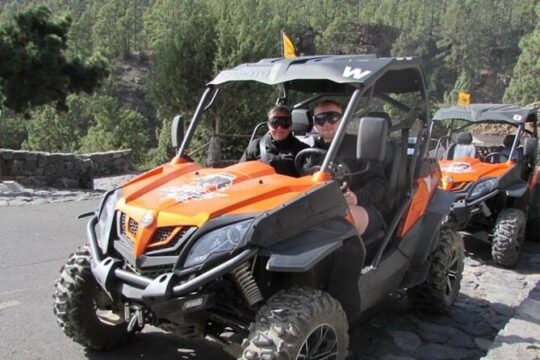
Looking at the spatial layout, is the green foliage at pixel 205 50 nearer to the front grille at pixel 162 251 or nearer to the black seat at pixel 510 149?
the black seat at pixel 510 149

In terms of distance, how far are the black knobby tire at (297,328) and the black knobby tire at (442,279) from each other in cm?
176

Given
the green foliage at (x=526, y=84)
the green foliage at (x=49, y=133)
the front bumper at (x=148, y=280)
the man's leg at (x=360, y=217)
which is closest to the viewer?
the front bumper at (x=148, y=280)

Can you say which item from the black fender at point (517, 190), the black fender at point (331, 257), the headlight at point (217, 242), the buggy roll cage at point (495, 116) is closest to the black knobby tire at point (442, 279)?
the black fender at point (331, 257)

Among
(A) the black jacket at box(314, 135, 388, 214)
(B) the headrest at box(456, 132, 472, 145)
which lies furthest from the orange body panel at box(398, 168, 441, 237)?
(B) the headrest at box(456, 132, 472, 145)

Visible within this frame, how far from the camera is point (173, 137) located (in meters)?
4.37

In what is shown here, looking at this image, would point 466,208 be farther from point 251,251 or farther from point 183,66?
point 183,66

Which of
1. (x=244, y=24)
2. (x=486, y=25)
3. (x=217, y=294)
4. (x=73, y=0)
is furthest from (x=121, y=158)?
(x=73, y=0)

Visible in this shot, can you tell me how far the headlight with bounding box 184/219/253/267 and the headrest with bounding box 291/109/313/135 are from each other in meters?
1.94

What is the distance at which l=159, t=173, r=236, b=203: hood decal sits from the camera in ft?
11.1

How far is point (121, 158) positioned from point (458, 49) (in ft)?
293

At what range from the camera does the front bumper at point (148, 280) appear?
9.46 feet

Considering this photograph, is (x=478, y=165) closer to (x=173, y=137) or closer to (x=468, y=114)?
(x=468, y=114)

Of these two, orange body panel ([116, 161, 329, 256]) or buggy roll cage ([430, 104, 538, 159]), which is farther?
buggy roll cage ([430, 104, 538, 159])

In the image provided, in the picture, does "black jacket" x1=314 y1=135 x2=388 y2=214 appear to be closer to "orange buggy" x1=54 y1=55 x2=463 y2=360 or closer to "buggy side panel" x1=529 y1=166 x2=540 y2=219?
"orange buggy" x1=54 y1=55 x2=463 y2=360
